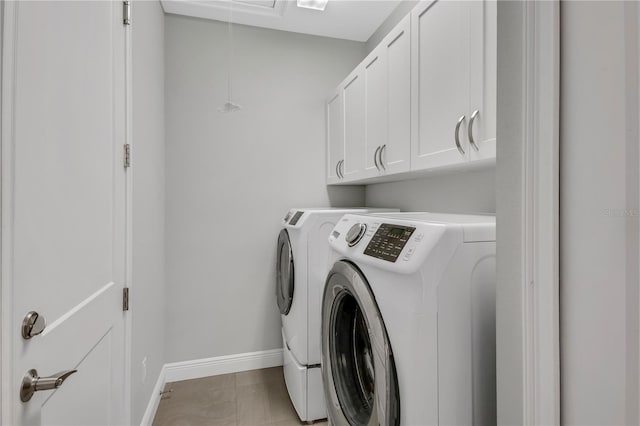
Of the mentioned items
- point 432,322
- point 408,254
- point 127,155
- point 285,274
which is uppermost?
point 127,155

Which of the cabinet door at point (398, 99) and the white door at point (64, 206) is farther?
the cabinet door at point (398, 99)

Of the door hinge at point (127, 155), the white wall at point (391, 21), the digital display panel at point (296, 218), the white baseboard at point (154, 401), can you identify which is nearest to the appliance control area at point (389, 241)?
the digital display panel at point (296, 218)

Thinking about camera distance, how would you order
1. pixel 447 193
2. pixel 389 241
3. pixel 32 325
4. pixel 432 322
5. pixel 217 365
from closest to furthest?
pixel 32 325 → pixel 432 322 → pixel 389 241 → pixel 447 193 → pixel 217 365

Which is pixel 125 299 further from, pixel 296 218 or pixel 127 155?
pixel 296 218

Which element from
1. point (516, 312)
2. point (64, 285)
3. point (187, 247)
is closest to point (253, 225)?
point (187, 247)

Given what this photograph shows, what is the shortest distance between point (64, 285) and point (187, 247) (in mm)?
1611

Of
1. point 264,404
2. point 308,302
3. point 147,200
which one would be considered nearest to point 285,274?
point 308,302

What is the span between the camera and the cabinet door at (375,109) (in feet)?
5.94

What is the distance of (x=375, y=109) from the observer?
190 cm

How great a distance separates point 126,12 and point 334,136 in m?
1.50

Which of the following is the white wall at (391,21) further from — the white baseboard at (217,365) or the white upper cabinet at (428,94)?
the white baseboard at (217,365)

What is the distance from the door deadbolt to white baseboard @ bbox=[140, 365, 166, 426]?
4.38 ft

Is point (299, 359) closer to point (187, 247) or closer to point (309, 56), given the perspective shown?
point (187, 247)

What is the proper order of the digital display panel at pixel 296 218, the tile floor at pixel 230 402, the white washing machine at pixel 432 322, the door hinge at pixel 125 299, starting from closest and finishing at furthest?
1. the white washing machine at pixel 432 322
2. the door hinge at pixel 125 299
3. the tile floor at pixel 230 402
4. the digital display panel at pixel 296 218
